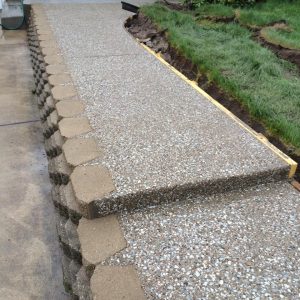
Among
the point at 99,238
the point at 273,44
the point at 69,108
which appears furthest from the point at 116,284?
the point at 273,44

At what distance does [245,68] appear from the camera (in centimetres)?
418

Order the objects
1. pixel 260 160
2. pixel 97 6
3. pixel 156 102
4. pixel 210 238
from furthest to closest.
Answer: pixel 97 6
pixel 156 102
pixel 260 160
pixel 210 238

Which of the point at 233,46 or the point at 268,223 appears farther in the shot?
the point at 233,46

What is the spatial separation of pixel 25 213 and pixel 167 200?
4.55ft

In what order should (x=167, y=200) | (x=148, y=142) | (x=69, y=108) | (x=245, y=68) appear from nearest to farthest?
1. (x=167, y=200)
2. (x=148, y=142)
3. (x=69, y=108)
4. (x=245, y=68)

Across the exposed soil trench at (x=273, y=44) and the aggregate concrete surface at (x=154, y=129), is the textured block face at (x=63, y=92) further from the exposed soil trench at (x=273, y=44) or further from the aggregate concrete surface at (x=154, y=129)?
the exposed soil trench at (x=273, y=44)

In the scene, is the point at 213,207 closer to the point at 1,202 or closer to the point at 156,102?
the point at 156,102

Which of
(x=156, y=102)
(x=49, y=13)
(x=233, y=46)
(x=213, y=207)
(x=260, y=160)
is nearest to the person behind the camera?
(x=213, y=207)

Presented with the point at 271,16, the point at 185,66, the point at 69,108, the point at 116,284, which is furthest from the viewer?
the point at 271,16

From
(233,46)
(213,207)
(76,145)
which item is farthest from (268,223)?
(233,46)

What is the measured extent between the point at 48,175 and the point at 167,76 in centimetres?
161

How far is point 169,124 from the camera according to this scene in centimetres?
304

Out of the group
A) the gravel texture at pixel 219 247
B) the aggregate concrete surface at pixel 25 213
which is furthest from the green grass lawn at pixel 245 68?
the aggregate concrete surface at pixel 25 213

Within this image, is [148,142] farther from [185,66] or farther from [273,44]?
[273,44]
